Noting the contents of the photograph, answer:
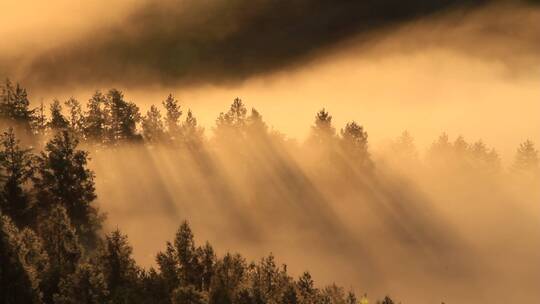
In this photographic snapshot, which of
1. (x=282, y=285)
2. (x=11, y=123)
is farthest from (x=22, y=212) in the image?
(x=11, y=123)

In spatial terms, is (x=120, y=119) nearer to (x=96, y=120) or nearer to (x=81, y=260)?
(x=96, y=120)


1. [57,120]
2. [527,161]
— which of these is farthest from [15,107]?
[527,161]

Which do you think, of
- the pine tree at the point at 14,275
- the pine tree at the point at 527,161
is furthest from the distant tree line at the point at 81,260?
the pine tree at the point at 527,161

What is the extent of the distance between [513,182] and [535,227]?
611 inches

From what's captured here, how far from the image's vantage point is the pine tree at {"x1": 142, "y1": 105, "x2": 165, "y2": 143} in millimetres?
148625

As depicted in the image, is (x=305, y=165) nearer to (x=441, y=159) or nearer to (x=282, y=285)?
(x=441, y=159)

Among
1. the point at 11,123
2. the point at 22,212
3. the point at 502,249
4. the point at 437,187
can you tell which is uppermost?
the point at 437,187

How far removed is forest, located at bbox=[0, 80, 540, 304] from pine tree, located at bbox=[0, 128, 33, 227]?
0.12m

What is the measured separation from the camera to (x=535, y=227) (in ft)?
523

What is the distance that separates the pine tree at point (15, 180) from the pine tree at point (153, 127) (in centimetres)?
6332

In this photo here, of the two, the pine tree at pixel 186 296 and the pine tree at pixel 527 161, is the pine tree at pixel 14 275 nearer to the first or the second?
the pine tree at pixel 186 296

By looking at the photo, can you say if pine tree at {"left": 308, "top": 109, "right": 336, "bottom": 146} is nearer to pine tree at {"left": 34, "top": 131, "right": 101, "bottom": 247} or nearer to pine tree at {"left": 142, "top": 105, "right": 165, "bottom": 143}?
pine tree at {"left": 142, "top": 105, "right": 165, "bottom": 143}

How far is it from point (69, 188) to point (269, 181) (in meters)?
73.4

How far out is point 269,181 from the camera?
149875 mm
